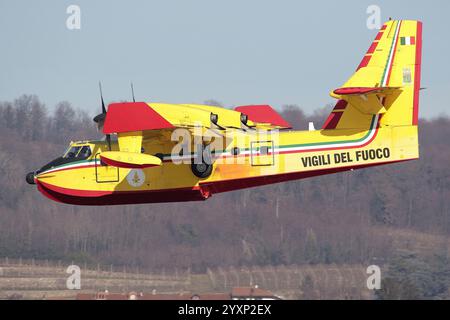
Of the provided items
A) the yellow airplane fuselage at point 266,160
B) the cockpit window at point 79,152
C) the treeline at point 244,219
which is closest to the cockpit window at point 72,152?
the cockpit window at point 79,152

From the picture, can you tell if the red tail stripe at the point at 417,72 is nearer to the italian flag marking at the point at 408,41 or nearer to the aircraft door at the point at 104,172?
the italian flag marking at the point at 408,41

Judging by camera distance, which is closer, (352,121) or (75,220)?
(352,121)

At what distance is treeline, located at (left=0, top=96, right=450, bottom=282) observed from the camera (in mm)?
42031

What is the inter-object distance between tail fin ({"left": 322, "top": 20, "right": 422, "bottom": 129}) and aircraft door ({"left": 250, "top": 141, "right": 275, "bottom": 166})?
5.57ft

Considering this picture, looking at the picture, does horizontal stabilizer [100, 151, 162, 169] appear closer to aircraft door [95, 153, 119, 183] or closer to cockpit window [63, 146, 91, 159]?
aircraft door [95, 153, 119, 183]

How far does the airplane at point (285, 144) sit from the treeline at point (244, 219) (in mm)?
14424

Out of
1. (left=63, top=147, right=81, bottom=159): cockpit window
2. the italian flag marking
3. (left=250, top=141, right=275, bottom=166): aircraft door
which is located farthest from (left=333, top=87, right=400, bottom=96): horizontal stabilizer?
(left=63, top=147, right=81, bottom=159): cockpit window

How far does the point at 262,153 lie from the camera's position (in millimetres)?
26578

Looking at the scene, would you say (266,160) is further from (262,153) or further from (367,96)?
(367,96)

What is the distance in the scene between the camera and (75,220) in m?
44.2

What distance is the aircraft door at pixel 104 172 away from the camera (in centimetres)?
2709
